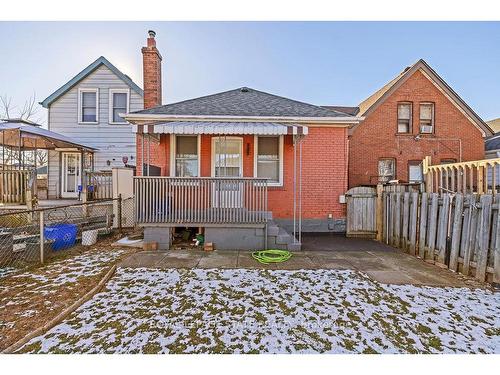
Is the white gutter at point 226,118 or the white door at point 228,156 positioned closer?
the white gutter at point 226,118

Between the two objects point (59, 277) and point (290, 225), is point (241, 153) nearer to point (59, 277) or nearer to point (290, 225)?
point (290, 225)

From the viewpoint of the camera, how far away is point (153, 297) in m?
3.70

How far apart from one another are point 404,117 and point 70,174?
62.2 feet

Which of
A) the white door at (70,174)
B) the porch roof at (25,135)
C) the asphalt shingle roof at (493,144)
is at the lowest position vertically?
the white door at (70,174)

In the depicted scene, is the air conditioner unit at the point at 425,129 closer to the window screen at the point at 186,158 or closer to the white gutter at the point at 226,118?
the white gutter at the point at 226,118

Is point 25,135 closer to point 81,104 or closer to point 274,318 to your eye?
point 81,104

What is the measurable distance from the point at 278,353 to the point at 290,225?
612 centimetres

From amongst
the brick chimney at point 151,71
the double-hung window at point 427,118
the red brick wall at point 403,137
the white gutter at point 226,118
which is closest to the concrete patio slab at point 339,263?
the white gutter at point 226,118

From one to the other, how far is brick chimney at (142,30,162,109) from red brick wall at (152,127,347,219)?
273 cm

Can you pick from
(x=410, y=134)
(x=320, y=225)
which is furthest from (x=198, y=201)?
(x=410, y=134)

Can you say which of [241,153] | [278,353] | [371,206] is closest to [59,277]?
Result: [278,353]

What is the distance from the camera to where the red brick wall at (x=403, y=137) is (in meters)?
13.7

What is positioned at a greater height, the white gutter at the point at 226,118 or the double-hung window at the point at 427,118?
the double-hung window at the point at 427,118

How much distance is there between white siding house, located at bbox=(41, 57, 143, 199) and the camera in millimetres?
12266
